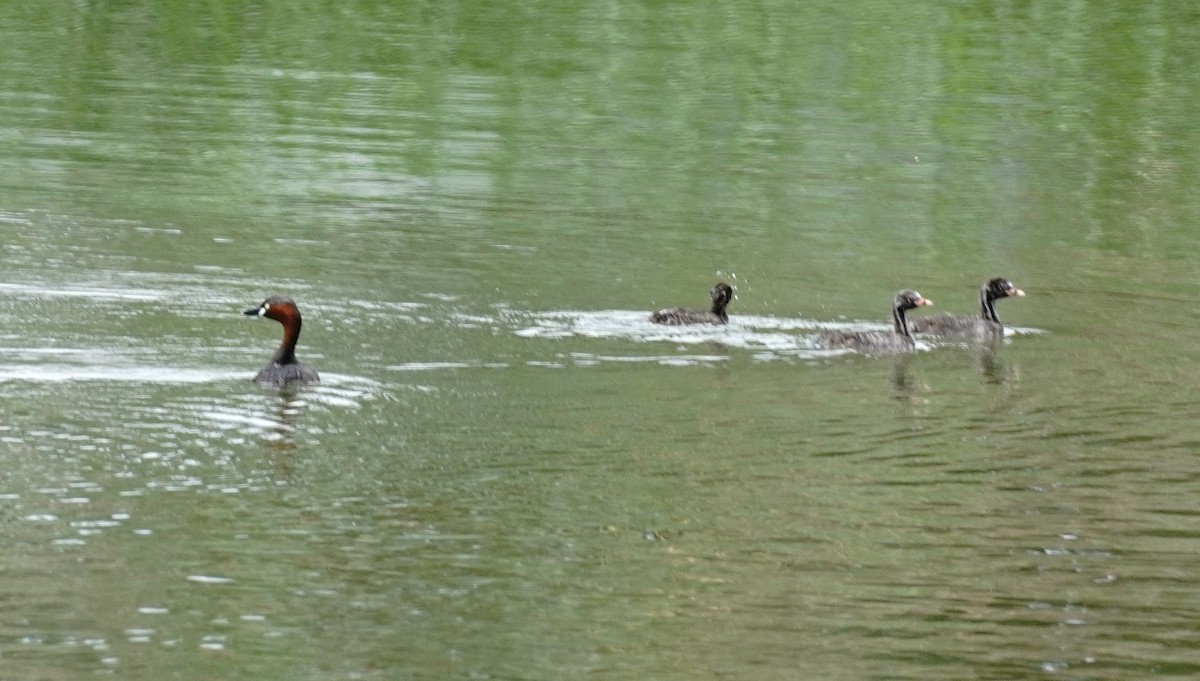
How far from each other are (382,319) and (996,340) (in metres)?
4.70

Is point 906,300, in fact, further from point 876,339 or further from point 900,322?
point 876,339

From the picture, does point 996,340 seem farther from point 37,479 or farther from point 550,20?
point 550,20

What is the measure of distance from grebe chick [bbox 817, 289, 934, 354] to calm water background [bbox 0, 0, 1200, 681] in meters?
0.25

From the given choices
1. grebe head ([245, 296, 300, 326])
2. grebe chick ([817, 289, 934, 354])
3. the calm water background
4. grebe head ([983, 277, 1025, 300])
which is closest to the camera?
the calm water background

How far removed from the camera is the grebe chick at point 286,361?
571 inches

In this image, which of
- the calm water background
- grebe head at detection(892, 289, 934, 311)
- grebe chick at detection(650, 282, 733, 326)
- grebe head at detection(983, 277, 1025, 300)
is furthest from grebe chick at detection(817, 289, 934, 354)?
grebe head at detection(983, 277, 1025, 300)

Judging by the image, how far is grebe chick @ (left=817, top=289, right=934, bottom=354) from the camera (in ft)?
55.8

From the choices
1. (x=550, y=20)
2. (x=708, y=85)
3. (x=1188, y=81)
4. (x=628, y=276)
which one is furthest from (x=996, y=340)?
(x=550, y=20)

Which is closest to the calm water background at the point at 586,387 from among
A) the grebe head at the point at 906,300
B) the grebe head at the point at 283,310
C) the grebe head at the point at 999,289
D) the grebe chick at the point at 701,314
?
the grebe chick at the point at 701,314

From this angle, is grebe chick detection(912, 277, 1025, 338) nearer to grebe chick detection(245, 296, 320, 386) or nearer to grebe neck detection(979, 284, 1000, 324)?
grebe neck detection(979, 284, 1000, 324)

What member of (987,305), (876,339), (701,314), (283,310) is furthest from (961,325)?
(283,310)

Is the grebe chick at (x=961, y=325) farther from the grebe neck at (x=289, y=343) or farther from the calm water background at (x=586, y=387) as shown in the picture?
the grebe neck at (x=289, y=343)

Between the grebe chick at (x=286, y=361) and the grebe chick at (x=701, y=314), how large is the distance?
3351 millimetres

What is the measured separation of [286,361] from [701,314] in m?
3.91
